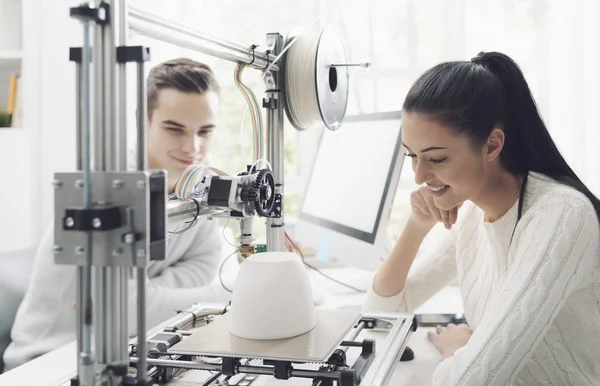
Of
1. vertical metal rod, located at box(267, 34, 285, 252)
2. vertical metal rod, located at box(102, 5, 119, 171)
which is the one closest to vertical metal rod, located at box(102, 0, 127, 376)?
vertical metal rod, located at box(102, 5, 119, 171)

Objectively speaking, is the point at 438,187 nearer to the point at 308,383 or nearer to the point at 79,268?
the point at 308,383

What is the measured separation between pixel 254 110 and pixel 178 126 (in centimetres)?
68

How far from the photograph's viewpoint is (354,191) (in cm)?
151

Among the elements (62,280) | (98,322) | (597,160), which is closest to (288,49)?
(98,322)

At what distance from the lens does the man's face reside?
1.54 metres

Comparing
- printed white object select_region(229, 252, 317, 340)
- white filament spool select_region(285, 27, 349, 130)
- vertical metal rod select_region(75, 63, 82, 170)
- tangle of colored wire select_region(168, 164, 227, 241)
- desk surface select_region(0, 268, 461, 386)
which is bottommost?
desk surface select_region(0, 268, 461, 386)

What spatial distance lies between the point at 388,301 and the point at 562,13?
1.55 m

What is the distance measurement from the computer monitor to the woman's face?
29 centimetres

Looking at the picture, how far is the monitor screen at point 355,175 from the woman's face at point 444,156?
299 millimetres

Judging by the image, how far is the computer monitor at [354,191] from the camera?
1372mm

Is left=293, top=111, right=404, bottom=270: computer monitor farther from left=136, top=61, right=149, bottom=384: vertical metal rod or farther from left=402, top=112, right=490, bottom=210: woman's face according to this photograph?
left=136, top=61, right=149, bottom=384: vertical metal rod

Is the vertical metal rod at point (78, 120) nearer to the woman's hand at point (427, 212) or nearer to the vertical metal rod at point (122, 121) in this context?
the vertical metal rod at point (122, 121)

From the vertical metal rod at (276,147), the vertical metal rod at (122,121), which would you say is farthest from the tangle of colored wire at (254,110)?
the vertical metal rod at (122,121)

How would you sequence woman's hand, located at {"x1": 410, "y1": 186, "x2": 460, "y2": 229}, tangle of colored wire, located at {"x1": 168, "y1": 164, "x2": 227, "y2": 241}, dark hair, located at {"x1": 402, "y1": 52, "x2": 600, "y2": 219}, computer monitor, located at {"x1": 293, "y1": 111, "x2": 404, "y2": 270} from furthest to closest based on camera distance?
computer monitor, located at {"x1": 293, "y1": 111, "x2": 404, "y2": 270} → woman's hand, located at {"x1": 410, "y1": 186, "x2": 460, "y2": 229} → dark hair, located at {"x1": 402, "y1": 52, "x2": 600, "y2": 219} → tangle of colored wire, located at {"x1": 168, "y1": 164, "x2": 227, "y2": 241}
